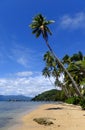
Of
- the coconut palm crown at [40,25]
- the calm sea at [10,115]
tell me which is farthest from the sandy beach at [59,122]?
the coconut palm crown at [40,25]

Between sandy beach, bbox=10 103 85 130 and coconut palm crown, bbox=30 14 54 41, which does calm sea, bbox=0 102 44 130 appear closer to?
sandy beach, bbox=10 103 85 130

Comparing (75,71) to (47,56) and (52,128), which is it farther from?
(47,56)

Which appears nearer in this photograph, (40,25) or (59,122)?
(59,122)

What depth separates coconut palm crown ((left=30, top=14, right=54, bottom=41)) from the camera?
43.1m

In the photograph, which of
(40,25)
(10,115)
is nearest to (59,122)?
(10,115)

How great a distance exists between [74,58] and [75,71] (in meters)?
17.5

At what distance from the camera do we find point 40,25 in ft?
144

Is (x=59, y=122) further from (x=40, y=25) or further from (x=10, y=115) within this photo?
(x=40, y=25)

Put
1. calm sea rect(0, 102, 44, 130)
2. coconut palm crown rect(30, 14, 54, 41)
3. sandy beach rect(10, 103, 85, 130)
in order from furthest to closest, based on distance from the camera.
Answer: coconut palm crown rect(30, 14, 54, 41)
calm sea rect(0, 102, 44, 130)
sandy beach rect(10, 103, 85, 130)

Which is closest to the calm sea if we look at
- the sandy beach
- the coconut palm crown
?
the sandy beach

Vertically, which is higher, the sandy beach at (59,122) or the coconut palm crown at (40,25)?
the coconut palm crown at (40,25)

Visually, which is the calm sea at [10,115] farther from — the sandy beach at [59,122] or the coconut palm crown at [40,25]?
the coconut palm crown at [40,25]

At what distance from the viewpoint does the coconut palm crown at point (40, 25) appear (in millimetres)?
43112

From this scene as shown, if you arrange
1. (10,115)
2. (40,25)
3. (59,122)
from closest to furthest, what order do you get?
(59,122), (10,115), (40,25)
